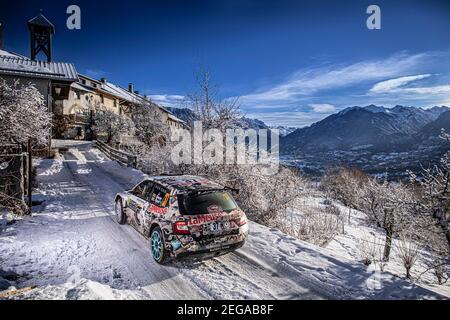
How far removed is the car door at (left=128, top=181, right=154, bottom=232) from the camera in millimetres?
5558

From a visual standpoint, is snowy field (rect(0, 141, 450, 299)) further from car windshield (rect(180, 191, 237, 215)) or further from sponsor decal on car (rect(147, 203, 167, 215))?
car windshield (rect(180, 191, 237, 215))

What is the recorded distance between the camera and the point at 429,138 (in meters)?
198

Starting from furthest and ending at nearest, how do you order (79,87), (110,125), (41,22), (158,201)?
1. (79,87)
2. (110,125)
3. (41,22)
4. (158,201)

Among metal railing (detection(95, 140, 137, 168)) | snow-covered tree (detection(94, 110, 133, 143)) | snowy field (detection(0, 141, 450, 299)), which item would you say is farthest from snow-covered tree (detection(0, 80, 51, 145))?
snow-covered tree (detection(94, 110, 133, 143))

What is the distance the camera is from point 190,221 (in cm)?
433

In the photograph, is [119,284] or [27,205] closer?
[119,284]

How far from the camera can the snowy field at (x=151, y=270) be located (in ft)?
12.8

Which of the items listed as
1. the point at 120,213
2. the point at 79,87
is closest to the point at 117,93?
the point at 79,87

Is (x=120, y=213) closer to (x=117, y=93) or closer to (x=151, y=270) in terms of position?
(x=151, y=270)

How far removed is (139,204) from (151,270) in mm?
1788
